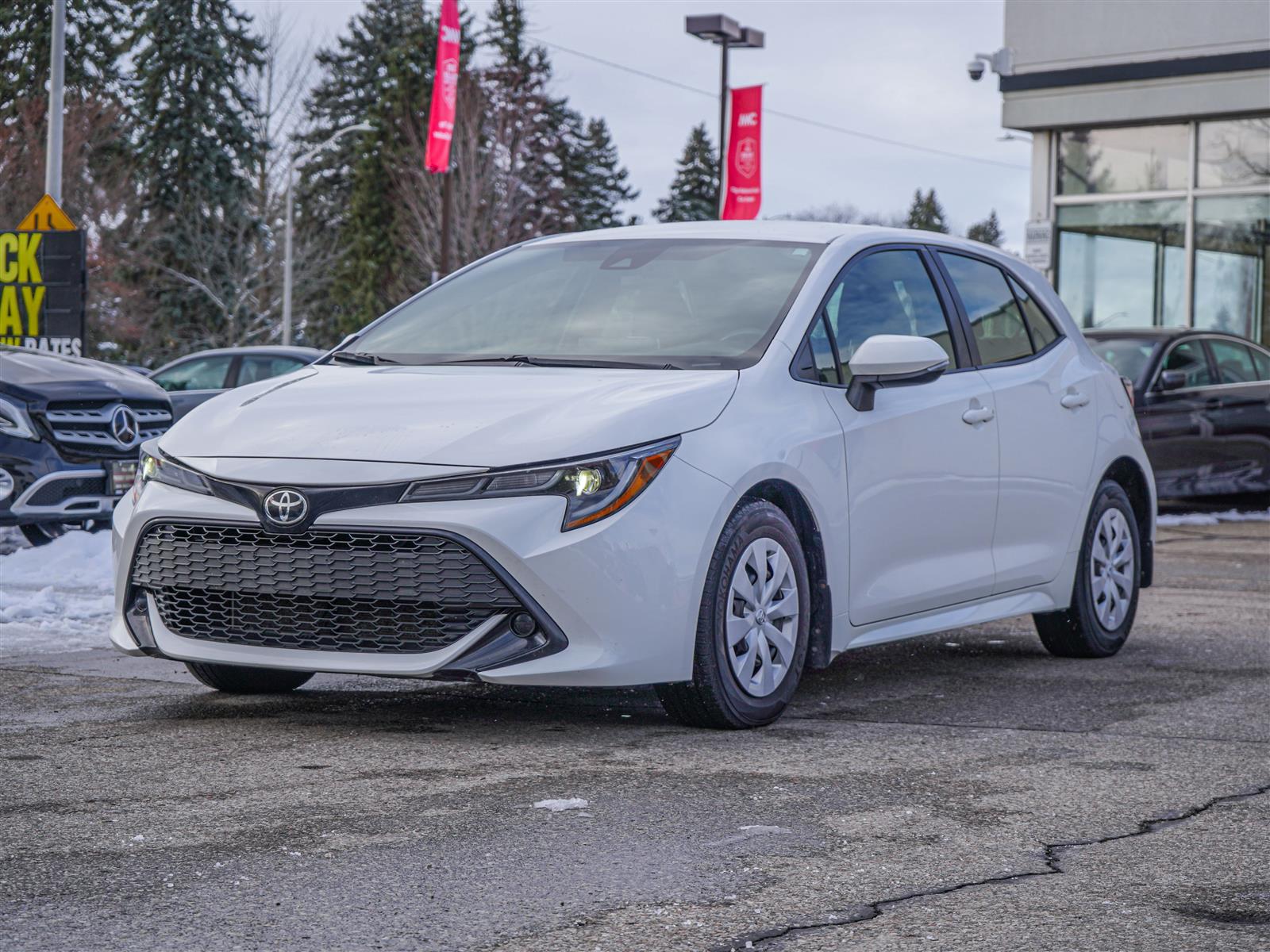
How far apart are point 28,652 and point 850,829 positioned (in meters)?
4.01

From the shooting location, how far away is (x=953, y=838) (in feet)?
13.7


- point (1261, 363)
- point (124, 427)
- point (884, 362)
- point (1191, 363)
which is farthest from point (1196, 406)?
point (884, 362)

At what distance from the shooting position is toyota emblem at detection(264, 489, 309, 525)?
5059mm

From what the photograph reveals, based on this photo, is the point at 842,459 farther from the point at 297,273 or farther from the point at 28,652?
the point at 297,273

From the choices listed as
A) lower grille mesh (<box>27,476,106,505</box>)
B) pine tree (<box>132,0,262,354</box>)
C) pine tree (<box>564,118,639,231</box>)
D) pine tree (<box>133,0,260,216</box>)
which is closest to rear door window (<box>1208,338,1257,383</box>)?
lower grille mesh (<box>27,476,106,505</box>)

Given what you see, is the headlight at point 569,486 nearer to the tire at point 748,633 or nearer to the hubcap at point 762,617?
the tire at point 748,633

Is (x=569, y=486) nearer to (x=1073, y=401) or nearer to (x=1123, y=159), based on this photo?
(x=1073, y=401)

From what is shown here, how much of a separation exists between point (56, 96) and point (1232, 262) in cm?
1431

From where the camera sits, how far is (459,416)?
5211 mm

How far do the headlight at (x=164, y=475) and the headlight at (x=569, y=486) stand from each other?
27.3 inches

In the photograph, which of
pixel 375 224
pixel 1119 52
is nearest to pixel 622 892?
pixel 1119 52

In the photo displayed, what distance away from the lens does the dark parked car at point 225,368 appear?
1973 centimetres

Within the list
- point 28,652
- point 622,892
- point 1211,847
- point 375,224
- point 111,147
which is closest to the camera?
point 622,892

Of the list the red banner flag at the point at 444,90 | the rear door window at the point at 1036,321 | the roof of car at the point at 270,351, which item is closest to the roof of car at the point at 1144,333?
the roof of car at the point at 270,351
